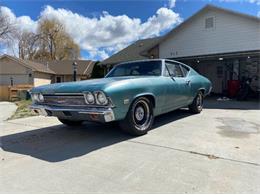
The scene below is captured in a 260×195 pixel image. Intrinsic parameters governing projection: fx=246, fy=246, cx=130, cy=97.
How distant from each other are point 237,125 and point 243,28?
8.58 m

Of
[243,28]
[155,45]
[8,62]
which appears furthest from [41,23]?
[243,28]

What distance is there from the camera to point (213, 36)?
13.7 m

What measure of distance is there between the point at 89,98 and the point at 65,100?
2.01ft

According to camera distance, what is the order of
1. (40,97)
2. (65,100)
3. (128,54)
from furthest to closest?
1. (128,54)
2. (40,97)
3. (65,100)

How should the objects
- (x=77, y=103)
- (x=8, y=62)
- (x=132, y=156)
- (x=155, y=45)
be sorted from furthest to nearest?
(x=8, y=62)
(x=155, y=45)
(x=77, y=103)
(x=132, y=156)

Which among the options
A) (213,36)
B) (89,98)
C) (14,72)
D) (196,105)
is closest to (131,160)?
(89,98)

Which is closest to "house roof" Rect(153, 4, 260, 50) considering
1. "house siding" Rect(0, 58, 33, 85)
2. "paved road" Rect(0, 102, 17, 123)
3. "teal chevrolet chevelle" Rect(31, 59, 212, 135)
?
"teal chevrolet chevelle" Rect(31, 59, 212, 135)

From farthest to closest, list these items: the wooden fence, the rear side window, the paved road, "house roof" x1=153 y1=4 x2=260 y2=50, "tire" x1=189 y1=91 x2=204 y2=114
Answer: the wooden fence
"house roof" x1=153 y1=4 x2=260 y2=50
the paved road
"tire" x1=189 y1=91 x2=204 y2=114
the rear side window

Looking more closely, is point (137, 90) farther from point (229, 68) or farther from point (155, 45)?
point (229, 68)

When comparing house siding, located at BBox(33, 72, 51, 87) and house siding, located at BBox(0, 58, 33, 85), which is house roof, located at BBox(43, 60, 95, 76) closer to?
house siding, located at BBox(33, 72, 51, 87)

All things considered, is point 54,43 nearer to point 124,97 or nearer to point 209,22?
point 209,22

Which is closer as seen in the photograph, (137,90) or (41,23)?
(137,90)

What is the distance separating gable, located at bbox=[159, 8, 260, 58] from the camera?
12.4 metres

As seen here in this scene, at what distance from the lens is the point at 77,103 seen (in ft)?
14.1
